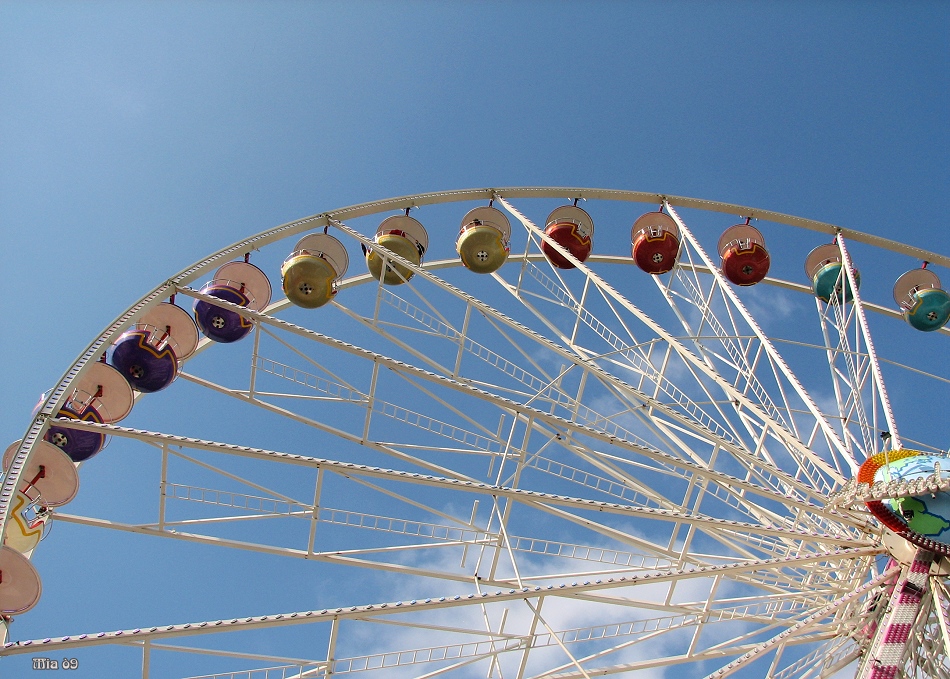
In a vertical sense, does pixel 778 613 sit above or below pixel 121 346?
below

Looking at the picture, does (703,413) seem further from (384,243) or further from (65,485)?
(65,485)

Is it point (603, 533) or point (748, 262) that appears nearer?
point (603, 533)

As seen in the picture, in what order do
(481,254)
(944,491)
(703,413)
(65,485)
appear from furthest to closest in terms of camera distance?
(481,254) → (703,413) → (65,485) → (944,491)

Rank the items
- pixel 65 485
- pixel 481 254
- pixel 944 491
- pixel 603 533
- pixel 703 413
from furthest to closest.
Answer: pixel 481 254 → pixel 703 413 → pixel 603 533 → pixel 65 485 → pixel 944 491

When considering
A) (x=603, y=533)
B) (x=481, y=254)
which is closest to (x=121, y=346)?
(x=481, y=254)

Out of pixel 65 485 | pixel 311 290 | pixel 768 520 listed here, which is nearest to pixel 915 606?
pixel 768 520

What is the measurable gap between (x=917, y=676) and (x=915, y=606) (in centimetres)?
74

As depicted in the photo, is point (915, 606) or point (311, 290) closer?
point (915, 606)

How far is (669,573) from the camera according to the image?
907 centimetres

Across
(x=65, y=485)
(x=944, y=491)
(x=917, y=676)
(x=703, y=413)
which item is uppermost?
(x=703, y=413)

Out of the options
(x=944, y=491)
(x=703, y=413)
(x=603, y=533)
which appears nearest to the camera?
(x=944, y=491)

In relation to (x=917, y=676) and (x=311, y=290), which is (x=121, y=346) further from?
(x=917, y=676)

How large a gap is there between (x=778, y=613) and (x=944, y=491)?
8.92 feet

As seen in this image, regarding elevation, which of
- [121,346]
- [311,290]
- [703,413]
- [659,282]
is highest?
[659,282]
